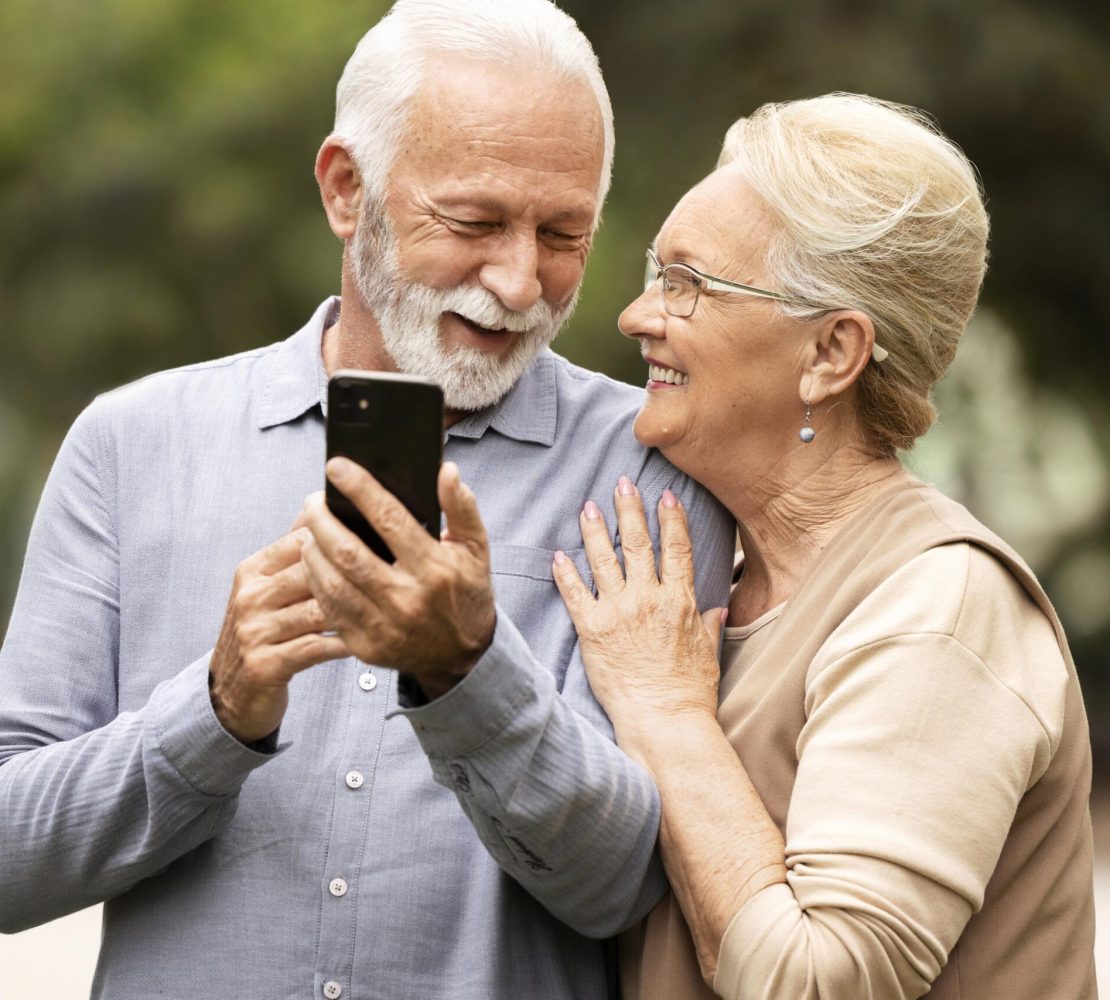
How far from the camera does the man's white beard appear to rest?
276cm

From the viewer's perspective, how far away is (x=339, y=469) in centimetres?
202

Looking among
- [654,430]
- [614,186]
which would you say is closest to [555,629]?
[654,430]

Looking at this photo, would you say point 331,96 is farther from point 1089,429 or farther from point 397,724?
point 397,724

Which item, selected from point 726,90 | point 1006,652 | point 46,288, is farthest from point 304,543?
point 46,288

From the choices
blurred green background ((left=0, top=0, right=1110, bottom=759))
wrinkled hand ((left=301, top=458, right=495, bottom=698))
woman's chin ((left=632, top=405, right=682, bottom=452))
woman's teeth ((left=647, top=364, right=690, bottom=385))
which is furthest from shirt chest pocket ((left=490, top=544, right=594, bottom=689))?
blurred green background ((left=0, top=0, right=1110, bottom=759))

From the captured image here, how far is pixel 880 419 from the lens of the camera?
9.39ft

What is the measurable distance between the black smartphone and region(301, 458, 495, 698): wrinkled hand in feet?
0.08

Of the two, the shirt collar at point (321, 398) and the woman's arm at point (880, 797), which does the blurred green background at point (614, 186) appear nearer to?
the shirt collar at point (321, 398)

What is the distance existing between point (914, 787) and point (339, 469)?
91 centimetres

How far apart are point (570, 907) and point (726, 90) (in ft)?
22.2

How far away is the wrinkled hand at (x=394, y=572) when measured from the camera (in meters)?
2.01

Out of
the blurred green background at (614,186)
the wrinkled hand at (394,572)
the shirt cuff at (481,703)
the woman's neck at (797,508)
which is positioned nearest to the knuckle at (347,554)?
the wrinkled hand at (394,572)

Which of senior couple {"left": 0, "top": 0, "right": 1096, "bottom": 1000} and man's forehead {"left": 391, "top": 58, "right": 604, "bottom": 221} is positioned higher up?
man's forehead {"left": 391, "top": 58, "right": 604, "bottom": 221}

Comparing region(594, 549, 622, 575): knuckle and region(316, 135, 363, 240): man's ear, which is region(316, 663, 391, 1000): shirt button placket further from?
region(316, 135, 363, 240): man's ear
